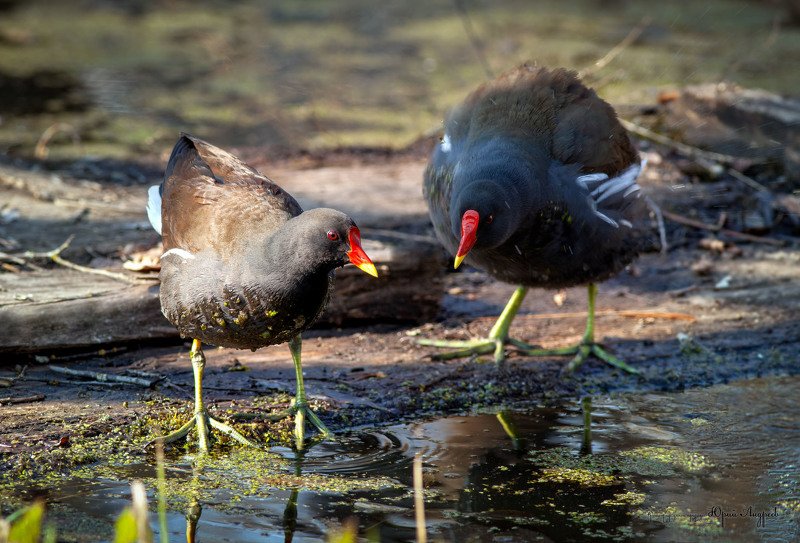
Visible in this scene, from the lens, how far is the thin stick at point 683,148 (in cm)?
591

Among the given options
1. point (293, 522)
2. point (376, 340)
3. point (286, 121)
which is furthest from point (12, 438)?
point (286, 121)

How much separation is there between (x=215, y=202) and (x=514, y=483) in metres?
1.42

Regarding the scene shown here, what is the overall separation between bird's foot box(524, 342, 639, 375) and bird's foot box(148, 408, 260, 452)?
4.99 ft

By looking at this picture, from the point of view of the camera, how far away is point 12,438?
10.8 ft

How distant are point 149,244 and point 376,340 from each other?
1.20 meters

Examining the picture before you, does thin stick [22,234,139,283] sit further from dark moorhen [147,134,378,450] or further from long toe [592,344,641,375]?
long toe [592,344,641,375]

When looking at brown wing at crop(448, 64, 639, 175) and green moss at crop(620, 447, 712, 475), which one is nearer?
green moss at crop(620, 447, 712, 475)

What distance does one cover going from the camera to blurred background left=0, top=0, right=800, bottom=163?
7633 millimetres

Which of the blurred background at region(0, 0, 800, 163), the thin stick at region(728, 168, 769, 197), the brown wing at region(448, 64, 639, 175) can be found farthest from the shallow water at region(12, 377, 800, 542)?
the blurred background at region(0, 0, 800, 163)

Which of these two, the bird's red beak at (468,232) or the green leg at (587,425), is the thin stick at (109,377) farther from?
the green leg at (587,425)

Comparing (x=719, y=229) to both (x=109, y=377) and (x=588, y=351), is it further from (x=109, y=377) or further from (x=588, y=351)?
(x=109, y=377)

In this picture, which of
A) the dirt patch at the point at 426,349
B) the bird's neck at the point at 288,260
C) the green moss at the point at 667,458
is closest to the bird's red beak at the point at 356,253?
the bird's neck at the point at 288,260

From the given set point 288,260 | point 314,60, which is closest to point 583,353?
point 288,260

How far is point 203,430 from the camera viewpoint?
11.2 ft
